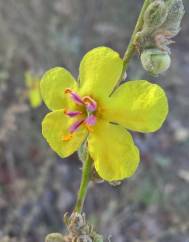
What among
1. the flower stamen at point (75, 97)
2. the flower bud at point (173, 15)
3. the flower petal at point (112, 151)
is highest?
the flower bud at point (173, 15)

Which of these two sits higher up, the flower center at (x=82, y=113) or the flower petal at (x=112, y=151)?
the flower center at (x=82, y=113)

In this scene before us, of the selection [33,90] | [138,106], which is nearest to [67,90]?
[138,106]

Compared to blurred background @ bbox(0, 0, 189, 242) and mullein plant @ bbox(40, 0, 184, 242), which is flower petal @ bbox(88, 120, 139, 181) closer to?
mullein plant @ bbox(40, 0, 184, 242)

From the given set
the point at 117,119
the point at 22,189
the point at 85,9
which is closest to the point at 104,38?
the point at 85,9

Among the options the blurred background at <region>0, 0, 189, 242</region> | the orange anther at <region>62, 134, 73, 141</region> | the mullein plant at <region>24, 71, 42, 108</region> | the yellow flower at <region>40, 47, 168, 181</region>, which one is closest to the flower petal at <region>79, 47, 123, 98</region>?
the yellow flower at <region>40, 47, 168, 181</region>

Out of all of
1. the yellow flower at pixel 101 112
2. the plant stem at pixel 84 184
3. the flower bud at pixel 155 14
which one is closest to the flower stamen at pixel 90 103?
the yellow flower at pixel 101 112

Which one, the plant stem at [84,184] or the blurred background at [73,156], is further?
the blurred background at [73,156]

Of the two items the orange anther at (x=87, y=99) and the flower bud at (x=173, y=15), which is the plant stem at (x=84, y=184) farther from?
the flower bud at (x=173, y=15)

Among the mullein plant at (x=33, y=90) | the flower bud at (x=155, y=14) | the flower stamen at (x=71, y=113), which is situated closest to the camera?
the flower bud at (x=155, y=14)
